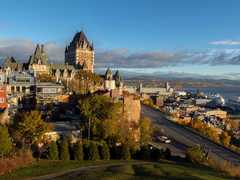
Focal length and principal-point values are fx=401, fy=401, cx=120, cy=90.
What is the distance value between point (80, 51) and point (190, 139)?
69.2m

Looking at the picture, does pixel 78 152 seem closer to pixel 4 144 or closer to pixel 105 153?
pixel 105 153

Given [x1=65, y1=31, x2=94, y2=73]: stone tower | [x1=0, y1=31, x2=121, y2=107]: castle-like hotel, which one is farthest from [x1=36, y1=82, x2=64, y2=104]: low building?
[x1=65, y1=31, x2=94, y2=73]: stone tower

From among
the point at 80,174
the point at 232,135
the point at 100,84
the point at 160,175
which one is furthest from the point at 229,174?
the point at 100,84

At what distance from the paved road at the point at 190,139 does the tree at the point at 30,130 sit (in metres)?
25.2

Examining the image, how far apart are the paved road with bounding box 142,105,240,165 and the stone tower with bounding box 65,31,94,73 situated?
47124 mm

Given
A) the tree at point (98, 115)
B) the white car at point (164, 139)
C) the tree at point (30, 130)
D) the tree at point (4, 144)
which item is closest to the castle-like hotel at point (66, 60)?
the white car at point (164, 139)

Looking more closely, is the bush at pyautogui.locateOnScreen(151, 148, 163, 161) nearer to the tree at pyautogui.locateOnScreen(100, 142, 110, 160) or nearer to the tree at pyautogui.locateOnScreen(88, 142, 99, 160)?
the tree at pyautogui.locateOnScreen(100, 142, 110, 160)

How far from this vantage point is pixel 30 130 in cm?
3934

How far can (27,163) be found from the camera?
35.4 metres

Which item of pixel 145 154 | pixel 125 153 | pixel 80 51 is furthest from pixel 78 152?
pixel 80 51

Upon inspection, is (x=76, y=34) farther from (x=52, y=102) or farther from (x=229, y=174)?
(x=229, y=174)

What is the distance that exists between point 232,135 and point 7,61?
55065mm

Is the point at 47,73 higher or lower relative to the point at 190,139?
higher

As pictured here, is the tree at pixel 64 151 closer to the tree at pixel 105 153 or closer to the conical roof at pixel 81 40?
Result: the tree at pixel 105 153
